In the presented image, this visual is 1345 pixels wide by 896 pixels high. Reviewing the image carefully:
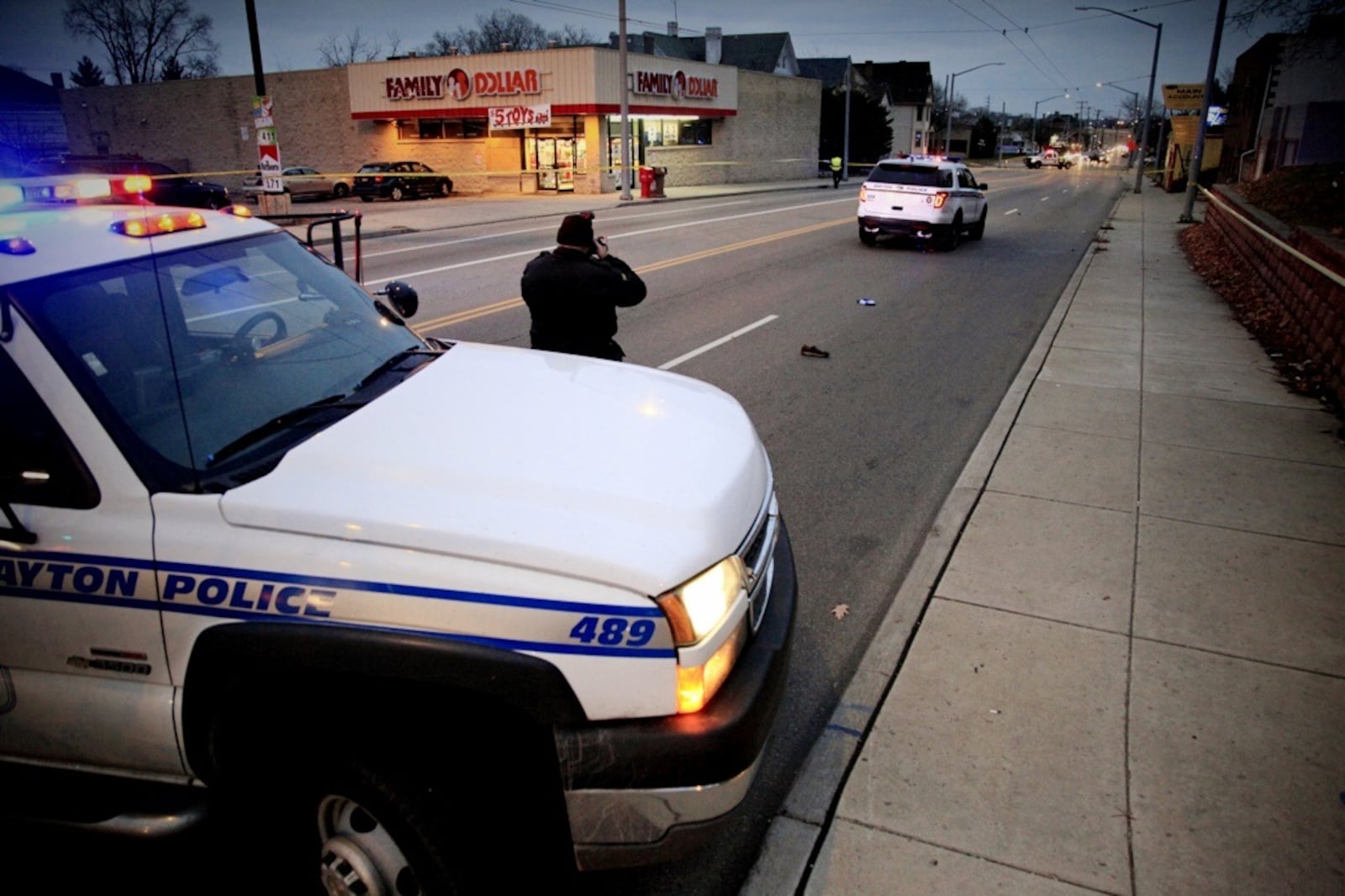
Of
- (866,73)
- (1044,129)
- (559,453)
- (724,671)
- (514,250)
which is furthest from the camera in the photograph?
(1044,129)

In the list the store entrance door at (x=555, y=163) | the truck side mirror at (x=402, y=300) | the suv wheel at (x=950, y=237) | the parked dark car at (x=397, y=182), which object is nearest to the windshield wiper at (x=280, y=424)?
the truck side mirror at (x=402, y=300)

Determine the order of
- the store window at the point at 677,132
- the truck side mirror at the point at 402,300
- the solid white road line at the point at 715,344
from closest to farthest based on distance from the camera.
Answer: the truck side mirror at the point at 402,300 < the solid white road line at the point at 715,344 < the store window at the point at 677,132

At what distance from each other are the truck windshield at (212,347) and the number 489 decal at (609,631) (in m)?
1.02

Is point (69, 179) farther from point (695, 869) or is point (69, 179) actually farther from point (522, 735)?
point (695, 869)

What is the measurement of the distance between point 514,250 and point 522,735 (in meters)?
17.3

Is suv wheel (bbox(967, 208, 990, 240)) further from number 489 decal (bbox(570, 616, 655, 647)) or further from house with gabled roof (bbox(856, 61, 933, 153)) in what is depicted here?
house with gabled roof (bbox(856, 61, 933, 153))

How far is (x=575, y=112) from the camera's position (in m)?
38.3

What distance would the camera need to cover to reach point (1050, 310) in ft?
41.3

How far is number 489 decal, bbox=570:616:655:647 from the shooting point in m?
2.14

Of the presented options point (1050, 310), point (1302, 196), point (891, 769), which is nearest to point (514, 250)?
point (1050, 310)

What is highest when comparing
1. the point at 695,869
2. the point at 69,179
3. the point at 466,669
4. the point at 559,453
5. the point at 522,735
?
the point at 69,179

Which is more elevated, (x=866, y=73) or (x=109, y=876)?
(x=866, y=73)

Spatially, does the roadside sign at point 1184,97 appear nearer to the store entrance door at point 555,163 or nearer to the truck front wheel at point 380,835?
the store entrance door at point 555,163

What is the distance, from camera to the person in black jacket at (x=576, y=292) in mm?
5395
